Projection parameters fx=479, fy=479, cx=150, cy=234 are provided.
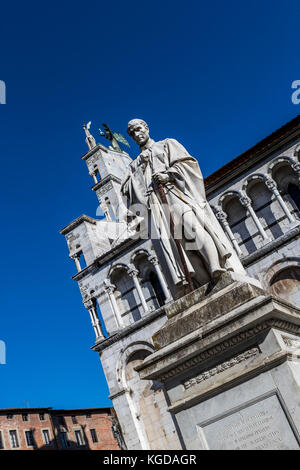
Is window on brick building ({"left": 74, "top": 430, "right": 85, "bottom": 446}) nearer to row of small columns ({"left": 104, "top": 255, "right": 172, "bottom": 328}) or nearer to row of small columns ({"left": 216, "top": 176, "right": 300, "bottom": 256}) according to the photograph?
row of small columns ({"left": 104, "top": 255, "right": 172, "bottom": 328})

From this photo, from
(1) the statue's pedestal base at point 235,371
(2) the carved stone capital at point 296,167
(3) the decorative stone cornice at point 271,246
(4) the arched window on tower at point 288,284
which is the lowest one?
(1) the statue's pedestal base at point 235,371

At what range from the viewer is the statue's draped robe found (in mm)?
5250

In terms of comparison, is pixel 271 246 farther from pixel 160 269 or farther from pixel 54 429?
pixel 54 429

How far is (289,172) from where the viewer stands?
21.0 meters

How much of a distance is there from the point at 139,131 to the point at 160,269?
17.4 meters

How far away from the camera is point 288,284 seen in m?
19.5

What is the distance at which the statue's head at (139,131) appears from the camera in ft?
20.4

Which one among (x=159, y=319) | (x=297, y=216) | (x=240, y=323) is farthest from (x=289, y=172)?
(x=240, y=323)

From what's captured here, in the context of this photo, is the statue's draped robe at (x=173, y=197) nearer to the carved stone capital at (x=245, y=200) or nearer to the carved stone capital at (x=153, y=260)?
the carved stone capital at (x=245, y=200)

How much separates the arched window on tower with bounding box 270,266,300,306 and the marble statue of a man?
1462cm

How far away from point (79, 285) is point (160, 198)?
20.9 meters

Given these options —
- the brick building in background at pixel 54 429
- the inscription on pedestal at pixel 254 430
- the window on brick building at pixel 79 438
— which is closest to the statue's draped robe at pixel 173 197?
the inscription on pedestal at pixel 254 430

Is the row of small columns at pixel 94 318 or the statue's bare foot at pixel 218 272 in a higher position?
the row of small columns at pixel 94 318
